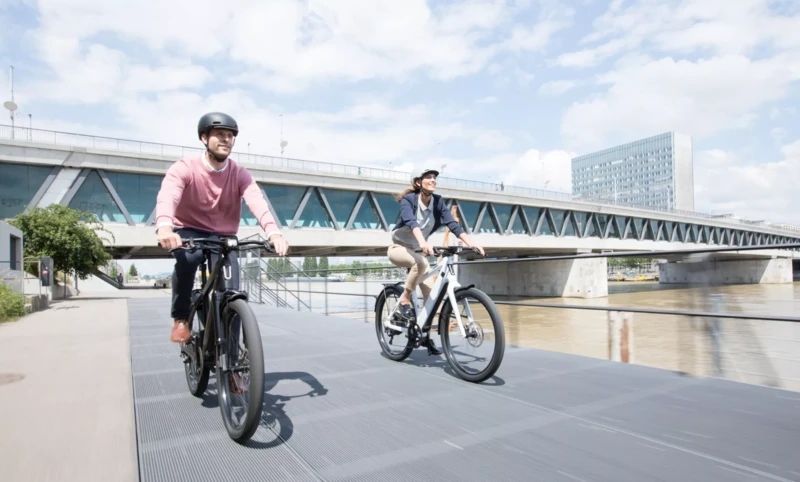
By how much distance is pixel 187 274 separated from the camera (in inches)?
123

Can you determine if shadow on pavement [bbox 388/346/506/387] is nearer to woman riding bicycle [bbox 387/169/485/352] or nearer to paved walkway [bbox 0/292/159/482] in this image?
woman riding bicycle [bbox 387/169/485/352]

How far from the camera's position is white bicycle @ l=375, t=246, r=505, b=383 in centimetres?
371

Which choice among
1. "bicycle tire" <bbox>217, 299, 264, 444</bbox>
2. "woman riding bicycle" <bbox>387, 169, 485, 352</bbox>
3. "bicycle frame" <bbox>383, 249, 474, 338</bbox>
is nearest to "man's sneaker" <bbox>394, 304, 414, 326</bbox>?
"woman riding bicycle" <bbox>387, 169, 485, 352</bbox>

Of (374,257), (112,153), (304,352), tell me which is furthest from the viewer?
(374,257)

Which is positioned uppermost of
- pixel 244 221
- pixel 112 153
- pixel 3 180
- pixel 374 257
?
pixel 112 153

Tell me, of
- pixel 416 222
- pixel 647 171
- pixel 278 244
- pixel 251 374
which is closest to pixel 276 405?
pixel 251 374

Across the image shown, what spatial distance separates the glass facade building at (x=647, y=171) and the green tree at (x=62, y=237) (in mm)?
157131

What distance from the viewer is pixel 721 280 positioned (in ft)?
13.6

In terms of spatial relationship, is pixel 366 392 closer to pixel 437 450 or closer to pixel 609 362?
pixel 437 450

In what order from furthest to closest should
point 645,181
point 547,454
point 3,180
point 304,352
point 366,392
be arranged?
point 645,181
point 3,180
point 304,352
point 366,392
point 547,454

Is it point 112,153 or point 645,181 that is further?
point 645,181

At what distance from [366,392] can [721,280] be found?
3.17m

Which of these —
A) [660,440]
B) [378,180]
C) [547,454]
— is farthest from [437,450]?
[378,180]

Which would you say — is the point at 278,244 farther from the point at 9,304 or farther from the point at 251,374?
the point at 9,304
